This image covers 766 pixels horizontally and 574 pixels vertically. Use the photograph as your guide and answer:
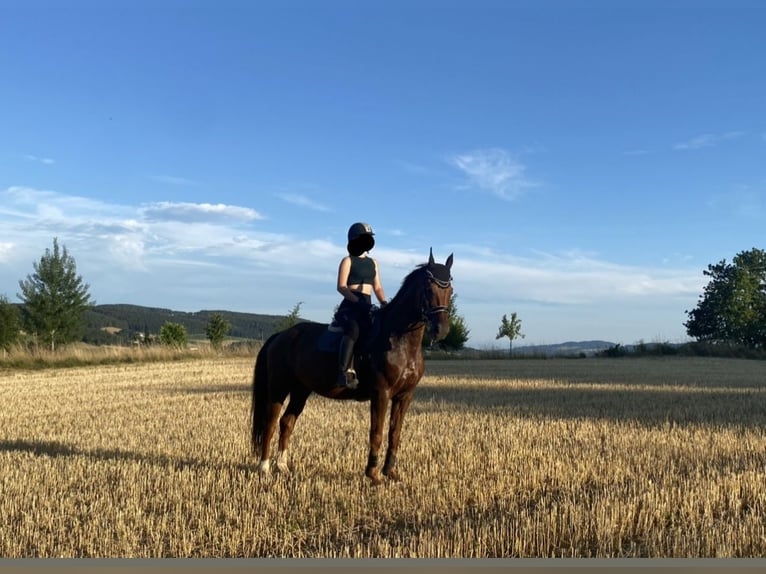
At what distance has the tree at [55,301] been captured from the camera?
48781mm

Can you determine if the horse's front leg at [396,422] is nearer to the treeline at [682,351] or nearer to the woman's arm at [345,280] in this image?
the woman's arm at [345,280]

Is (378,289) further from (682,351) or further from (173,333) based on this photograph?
(173,333)

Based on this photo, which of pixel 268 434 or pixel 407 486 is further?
pixel 268 434

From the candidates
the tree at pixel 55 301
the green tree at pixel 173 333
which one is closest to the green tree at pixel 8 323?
the tree at pixel 55 301

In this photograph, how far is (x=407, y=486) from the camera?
679 centimetres

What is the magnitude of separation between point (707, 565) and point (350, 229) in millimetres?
4934

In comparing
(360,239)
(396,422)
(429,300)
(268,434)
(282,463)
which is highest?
(360,239)

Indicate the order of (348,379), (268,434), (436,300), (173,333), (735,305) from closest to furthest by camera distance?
(436,300), (348,379), (268,434), (173,333), (735,305)

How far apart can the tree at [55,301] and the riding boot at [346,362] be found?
150 ft

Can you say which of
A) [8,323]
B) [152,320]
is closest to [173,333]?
[8,323]

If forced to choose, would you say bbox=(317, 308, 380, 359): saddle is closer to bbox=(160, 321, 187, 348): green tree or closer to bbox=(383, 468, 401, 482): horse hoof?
bbox=(383, 468, 401, 482): horse hoof

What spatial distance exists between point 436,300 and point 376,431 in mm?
1493

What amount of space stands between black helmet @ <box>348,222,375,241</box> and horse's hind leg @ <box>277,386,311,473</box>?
6.53 ft

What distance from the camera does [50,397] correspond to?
17141 mm
